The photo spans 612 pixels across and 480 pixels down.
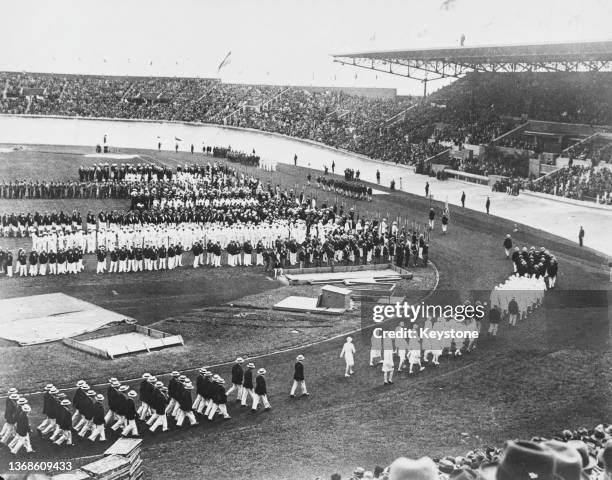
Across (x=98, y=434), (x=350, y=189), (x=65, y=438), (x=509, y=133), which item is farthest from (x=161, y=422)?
(x=509, y=133)

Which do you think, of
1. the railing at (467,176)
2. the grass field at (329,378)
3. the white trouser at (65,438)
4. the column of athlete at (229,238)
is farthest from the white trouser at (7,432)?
the railing at (467,176)

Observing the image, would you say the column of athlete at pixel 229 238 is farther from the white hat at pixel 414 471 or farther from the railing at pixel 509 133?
the railing at pixel 509 133

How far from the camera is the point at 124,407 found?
12.5m

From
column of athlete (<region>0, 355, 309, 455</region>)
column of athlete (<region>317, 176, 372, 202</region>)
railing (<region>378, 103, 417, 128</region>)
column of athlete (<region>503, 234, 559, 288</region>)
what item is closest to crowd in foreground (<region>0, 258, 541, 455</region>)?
column of athlete (<region>0, 355, 309, 455</region>)

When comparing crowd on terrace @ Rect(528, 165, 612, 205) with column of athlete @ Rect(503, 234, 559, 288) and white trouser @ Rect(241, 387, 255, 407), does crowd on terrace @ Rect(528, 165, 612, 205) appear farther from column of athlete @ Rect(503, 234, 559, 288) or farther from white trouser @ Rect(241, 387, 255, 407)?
white trouser @ Rect(241, 387, 255, 407)

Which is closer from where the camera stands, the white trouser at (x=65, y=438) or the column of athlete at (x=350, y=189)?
the white trouser at (x=65, y=438)

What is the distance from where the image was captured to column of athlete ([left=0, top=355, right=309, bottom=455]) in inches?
474

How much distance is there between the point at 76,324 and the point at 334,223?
14.4 metres

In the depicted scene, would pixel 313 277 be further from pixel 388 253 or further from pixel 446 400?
pixel 446 400

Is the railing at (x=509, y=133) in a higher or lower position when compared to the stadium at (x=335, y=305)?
higher

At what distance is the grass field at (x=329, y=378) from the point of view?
11969 mm

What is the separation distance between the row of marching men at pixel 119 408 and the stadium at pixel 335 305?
1.9 inches

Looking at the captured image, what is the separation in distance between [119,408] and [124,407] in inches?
5.1

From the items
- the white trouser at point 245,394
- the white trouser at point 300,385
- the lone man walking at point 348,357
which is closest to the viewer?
the white trouser at point 245,394
